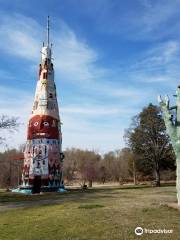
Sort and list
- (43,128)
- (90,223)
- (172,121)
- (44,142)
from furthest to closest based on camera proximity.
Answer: (43,128) → (44,142) → (172,121) → (90,223)

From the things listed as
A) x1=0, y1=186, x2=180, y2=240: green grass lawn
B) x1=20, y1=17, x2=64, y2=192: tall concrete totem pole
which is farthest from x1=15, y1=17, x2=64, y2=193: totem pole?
x1=0, y1=186, x2=180, y2=240: green grass lawn

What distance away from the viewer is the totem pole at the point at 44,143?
36.8 metres

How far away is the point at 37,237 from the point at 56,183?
83.5 feet

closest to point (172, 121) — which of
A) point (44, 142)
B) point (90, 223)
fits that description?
point (90, 223)

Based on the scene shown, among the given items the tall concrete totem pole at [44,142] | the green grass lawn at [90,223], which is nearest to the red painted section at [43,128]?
the tall concrete totem pole at [44,142]

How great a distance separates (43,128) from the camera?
37.5 metres

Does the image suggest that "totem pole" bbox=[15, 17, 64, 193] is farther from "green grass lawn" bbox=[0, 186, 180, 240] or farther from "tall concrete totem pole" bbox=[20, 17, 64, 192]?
"green grass lawn" bbox=[0, 186, 180, 240]

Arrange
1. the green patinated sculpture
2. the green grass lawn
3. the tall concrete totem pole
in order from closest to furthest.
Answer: the green grass lawn → the green patinated sculpture → the tall concrete totem pole

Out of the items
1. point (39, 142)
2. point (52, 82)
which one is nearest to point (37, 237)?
point (39, 142)

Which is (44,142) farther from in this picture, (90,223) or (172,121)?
(90,223)

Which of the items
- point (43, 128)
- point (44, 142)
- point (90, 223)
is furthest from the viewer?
point (43, 128)

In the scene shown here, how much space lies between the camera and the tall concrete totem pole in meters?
36.8

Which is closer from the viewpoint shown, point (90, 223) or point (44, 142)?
point (90, 223)

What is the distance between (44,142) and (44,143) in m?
0.09
